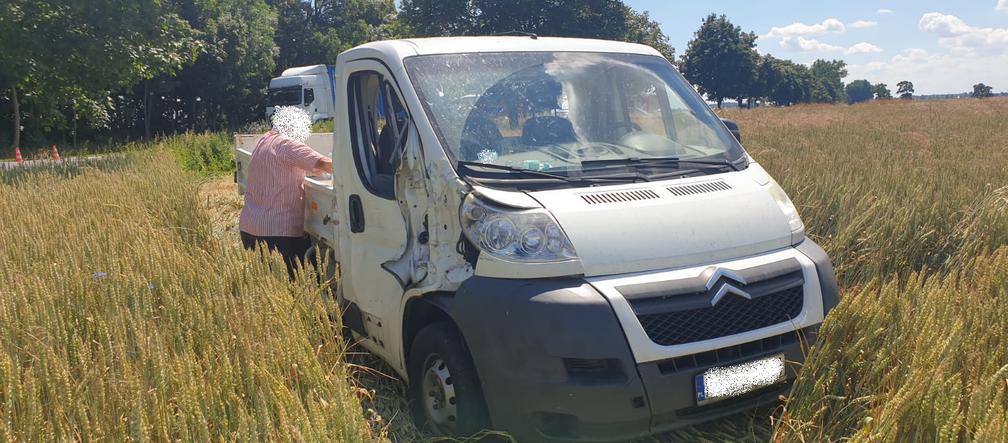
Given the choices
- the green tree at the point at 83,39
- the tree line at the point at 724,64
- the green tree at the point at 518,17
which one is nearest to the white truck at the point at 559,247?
the green tree at the point at 83,39

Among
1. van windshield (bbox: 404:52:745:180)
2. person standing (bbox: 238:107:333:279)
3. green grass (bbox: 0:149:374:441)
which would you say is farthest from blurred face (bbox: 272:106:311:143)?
van windshield (bbox: 404:52:745:180)

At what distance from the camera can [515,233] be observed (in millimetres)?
3283

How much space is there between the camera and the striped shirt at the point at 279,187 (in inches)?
228

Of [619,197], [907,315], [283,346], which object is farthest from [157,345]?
[907,315]

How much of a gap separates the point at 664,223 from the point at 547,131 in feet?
2.97

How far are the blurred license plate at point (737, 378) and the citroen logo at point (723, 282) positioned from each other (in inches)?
11.4

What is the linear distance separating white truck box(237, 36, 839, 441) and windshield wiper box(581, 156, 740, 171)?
0.04 feet

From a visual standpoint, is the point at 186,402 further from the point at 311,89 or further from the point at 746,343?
the point at 311,89

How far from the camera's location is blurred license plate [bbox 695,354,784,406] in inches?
125

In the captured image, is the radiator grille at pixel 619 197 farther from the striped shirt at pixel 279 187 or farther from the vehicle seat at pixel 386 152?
the striped shirt at pixel 279 187

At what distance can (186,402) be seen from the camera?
2.38 meters

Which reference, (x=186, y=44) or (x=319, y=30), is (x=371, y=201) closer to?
(x=186, y=44)

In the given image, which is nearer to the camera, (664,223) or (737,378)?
(737,378)

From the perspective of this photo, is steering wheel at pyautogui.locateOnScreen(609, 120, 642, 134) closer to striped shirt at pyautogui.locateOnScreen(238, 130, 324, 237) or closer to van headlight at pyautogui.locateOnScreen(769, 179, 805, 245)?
van headlight at pyautogui.locateOnScreen(769, 179, 805, 245)
